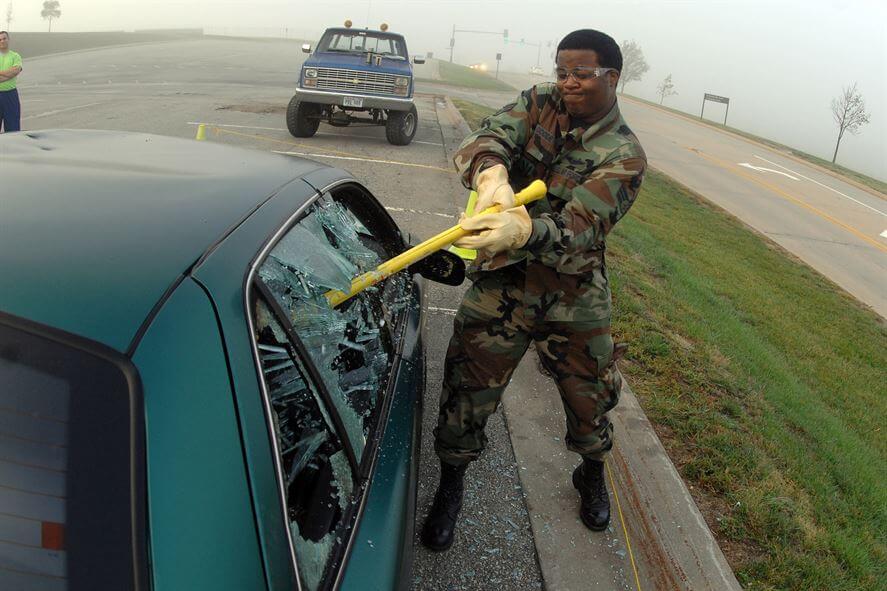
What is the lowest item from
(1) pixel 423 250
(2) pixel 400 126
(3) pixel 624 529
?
(3) pixel 624 529

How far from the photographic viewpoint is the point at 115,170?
5.27 ft

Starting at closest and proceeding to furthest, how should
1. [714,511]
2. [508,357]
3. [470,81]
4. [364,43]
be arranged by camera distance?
[508,357] → [714,511] → [364,43] → [470,81]

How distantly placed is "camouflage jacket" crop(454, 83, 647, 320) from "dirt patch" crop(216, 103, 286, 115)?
12034 millimetres

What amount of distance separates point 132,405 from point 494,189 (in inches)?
53.0

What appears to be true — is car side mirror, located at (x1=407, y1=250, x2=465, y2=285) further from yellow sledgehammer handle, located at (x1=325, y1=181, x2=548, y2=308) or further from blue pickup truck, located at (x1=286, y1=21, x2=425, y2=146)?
blue pickup truck, located at (x1=286, y1=21, x2=425, y2=146)

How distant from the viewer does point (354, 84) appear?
33.3 ft

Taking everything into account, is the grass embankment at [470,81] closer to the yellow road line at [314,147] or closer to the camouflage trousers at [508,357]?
the yellow road line at [314,147]

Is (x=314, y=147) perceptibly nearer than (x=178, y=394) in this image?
No

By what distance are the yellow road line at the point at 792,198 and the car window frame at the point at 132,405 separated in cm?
1520

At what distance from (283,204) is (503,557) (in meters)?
1.56

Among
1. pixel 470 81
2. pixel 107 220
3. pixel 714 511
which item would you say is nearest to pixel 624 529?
pixel 714 511

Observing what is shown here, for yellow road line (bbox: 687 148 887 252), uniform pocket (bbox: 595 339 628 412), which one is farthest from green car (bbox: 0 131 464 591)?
yellow road line (bbox: 687 148 887 252)

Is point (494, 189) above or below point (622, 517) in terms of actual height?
above

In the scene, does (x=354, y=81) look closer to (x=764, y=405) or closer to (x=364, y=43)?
(x=364, y=43)
